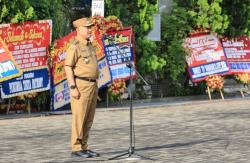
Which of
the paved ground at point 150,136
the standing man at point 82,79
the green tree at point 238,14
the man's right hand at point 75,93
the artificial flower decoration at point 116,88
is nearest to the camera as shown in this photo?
the man's right hand at point 75,93

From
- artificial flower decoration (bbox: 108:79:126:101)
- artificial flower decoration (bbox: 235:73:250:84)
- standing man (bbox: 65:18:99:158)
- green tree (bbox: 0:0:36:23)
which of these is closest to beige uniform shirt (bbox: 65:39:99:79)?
standing man (bbox: 65:18:99:158)

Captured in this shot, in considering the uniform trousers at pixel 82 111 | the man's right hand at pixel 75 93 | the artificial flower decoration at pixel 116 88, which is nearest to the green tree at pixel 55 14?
the artificial flower decoration at pixel 116 88

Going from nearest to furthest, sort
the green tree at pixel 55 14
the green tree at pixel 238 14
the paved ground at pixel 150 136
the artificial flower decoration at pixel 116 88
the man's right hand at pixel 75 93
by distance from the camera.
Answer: the man's right hand at pixel 75 93, the paved ground at pixel 150 136, the green tree at pixel 55 14, the artificial flower decoration at pixel 116 88, the green tree at pixel 238 14

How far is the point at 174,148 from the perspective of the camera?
10430mm

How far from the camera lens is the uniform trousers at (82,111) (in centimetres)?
914

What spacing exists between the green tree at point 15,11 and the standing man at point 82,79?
276 inches

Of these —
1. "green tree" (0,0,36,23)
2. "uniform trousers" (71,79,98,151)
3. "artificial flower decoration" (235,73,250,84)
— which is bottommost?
"uniform trousers" (71,79,98,151)

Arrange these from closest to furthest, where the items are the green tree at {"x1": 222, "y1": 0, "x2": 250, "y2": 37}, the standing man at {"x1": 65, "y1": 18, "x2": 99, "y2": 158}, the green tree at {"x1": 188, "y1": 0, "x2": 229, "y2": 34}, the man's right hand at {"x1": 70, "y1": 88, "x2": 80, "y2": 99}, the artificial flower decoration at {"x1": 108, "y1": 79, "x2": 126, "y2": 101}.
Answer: the man's right hand at {"x1": 70, "y1": 88, "x2": 80, "y2": 99}
the standing man at {"x1": 65, "y1": 18, "x2": 99, "y2": 158}
the artificial flower decoration at {"x1": 108, "y1": 79, "x2": 126, "y2": 101}
the green tree at {"x1": 188, "y1": 0, "x2": 229, "y2": 34}
the green tree at {"x1": 222, "y1": 0, "x2": 250, "y2": 37}

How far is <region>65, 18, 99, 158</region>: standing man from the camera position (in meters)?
9.12

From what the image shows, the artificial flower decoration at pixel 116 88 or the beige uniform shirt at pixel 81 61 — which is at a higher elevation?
the beige uniform shirt at pixel 81 61

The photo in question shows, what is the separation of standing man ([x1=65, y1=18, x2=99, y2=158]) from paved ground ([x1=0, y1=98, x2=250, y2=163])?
0.49 meters

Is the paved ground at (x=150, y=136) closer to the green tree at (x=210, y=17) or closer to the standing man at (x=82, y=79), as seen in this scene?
the standing man at (x=82, y=79)

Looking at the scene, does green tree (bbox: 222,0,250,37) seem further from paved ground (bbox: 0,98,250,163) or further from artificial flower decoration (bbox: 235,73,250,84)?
paved ground (bbox: 0,98,250,163)

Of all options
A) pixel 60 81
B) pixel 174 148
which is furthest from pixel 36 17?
pixel 174 148
